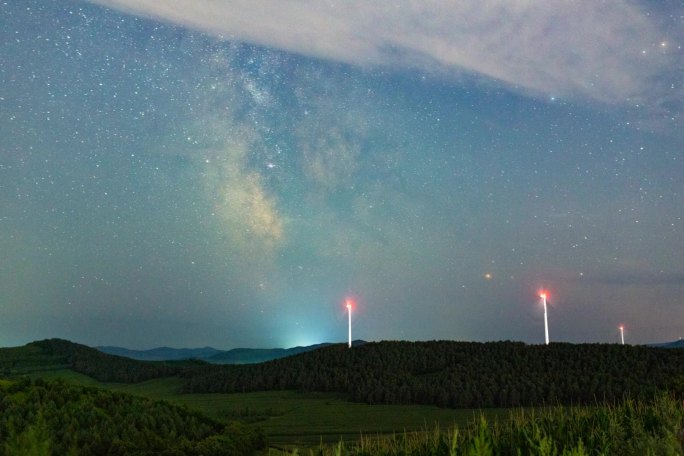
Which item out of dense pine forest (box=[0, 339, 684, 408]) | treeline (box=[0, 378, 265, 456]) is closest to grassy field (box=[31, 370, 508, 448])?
dense pine forest (box=[0, 339, 684, 408])

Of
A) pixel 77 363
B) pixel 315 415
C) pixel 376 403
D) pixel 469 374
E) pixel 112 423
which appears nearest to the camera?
pixel 112 423

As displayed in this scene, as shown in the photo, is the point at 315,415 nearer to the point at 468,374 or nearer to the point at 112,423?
the point at 468,374

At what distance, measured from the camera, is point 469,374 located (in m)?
53.4

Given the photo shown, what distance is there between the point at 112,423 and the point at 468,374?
127ft

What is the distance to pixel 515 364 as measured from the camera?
55.2 metres

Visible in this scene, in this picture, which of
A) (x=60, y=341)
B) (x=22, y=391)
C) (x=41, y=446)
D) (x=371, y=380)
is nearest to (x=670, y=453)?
(x=41, y=446)

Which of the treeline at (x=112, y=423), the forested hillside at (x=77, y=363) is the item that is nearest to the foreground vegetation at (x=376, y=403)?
the treeline at (x=112, y=423)

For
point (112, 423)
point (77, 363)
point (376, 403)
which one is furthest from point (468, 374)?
point (77, 363)

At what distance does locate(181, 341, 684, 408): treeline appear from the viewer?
45.4 meters

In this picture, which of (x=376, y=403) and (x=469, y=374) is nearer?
(x=376, y=403)

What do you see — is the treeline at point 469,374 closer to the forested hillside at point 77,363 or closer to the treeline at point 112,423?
the forested hillside at point 77,363

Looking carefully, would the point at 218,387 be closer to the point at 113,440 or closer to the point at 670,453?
the point at 113,440

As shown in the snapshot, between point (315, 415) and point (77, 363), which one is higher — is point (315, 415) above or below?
below

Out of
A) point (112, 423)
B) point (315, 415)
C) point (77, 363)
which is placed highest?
point (77, 363)
